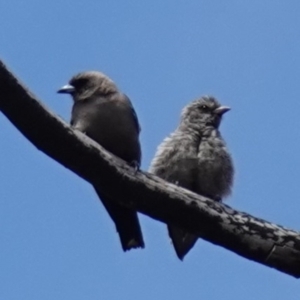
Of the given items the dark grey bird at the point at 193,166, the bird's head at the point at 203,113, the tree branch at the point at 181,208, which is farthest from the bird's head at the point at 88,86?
the tree branch at the point at 181,208

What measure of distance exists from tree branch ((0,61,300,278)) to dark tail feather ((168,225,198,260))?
2.87 m

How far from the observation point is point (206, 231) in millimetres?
3875

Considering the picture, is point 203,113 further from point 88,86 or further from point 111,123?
point 111,123

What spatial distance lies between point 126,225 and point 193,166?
1270mm

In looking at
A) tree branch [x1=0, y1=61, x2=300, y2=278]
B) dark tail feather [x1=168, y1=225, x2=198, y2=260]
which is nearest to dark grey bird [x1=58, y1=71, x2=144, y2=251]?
dark tail feather [x1=168, y1=225, x2=198, y2=260]

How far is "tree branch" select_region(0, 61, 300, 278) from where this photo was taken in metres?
3.80

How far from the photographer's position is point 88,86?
7.12 m

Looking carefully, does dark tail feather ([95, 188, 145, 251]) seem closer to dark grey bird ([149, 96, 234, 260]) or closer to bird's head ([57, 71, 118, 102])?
dark grey bird ([149, 96, 234, 260])

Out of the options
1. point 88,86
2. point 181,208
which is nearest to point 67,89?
point 88,86

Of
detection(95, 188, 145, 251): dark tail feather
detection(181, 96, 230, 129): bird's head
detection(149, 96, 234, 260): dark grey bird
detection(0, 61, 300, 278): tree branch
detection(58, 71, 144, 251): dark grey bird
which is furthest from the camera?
detection(181, 96, 230, 129): bird's head

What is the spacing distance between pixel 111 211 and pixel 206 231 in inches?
89.9

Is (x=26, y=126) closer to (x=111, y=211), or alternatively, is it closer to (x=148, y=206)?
(x=148, y=206)

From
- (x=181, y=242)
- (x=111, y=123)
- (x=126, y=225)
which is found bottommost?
(x=126, y=225)

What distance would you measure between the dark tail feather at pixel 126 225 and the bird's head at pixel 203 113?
168 cm
